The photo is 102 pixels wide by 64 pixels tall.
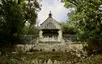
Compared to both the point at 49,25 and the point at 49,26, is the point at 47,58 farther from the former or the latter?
the point at 49,25

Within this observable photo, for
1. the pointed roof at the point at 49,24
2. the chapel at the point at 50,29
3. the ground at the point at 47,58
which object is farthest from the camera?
the pointed roof at the point at 49,24

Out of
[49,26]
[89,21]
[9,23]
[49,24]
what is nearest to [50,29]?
[49,26]

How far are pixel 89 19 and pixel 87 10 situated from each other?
118 centimetres

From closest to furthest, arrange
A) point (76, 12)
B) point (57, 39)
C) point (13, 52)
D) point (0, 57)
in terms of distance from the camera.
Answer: point (0, 57) < point (13, 52) < point (76, 12) < point (57, 39)

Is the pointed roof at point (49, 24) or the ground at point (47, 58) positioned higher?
the pointed roof at point (49, 24)

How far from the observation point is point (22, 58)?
22375 mm

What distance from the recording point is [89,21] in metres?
27.5

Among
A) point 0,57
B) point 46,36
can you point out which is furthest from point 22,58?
point 46,36

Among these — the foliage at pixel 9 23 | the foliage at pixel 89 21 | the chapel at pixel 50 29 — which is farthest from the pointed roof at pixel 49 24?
the foliage at pixel 9 23

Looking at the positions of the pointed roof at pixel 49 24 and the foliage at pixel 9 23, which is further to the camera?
the pointed roof at pixel 49 24

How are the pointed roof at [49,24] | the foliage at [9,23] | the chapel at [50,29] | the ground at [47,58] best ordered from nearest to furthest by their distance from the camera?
the ground at [47,58], the foliage at [9,23], the chapel at [50,29], the pointed roof at [49,24]

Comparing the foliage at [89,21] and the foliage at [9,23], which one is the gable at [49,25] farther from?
the foliage at [9,23]

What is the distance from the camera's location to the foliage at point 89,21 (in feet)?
86.7

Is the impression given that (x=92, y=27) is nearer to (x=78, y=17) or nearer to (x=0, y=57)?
(x=78, y=17)
